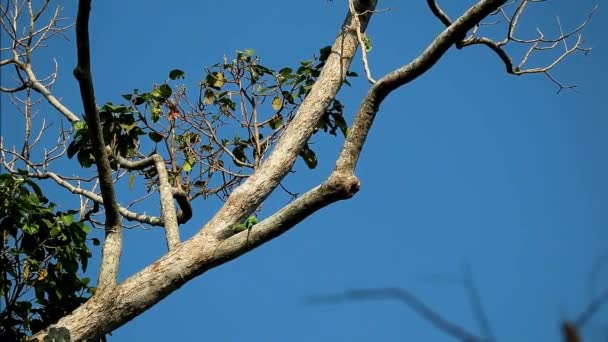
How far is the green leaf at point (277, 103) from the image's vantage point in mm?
5406

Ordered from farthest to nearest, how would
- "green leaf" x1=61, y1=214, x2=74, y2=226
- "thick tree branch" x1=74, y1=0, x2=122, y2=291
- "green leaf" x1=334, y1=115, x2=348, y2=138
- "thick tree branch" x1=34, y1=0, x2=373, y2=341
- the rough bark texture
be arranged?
"green leaf" x1=334, y1=115, x2=348, y2=138, "green leaf" x1=61, y1=214, x2=74, y2=226, "thick tree branch" x1=34, y1=0, x2=373, y2=341, "thick tree branch" x1=74, y1=0, x2=122, y2=291, the rough bark texture

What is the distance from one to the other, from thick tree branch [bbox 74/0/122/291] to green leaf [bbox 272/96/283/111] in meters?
1.80

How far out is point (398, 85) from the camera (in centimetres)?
326

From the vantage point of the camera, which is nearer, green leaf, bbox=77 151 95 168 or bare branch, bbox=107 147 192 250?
bare branch, bbox=107 147 192 250

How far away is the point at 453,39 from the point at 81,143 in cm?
269

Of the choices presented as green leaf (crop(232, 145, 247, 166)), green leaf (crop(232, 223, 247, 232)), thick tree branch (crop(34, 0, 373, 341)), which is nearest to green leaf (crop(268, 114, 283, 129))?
green leaf (crop(232, 145, 247, 166))

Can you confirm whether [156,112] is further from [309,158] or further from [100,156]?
[100,156]

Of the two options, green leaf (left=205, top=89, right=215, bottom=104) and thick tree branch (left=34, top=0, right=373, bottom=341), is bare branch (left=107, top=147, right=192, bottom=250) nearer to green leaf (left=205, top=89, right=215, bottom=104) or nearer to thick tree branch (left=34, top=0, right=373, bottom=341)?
thick tree branch (left=34, top=0, right=373, bottom=341)

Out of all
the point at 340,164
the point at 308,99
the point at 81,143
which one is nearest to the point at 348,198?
the point at 340,164

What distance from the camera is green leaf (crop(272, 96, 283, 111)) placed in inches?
213

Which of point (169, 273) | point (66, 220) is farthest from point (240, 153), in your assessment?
point (169, 273)

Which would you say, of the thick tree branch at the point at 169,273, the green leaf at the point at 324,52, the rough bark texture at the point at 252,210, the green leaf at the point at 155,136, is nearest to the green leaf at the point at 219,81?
the green leaf at the point at 155,136

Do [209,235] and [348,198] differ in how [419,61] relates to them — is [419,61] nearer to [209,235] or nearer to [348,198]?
[348,198]

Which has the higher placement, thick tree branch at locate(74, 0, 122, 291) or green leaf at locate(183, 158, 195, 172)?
green leaf at locate(183, 158, 195, 172)
